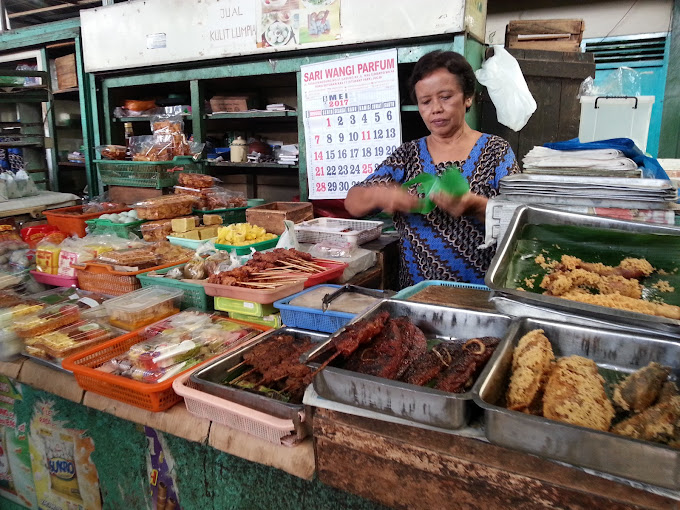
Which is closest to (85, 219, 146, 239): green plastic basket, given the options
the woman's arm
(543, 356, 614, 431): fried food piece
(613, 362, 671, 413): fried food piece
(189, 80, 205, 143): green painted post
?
(189, 80, 205, 143): green painted post

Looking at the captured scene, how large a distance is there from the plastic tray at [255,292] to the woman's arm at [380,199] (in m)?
0.67

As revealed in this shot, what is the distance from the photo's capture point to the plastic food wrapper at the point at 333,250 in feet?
9.30

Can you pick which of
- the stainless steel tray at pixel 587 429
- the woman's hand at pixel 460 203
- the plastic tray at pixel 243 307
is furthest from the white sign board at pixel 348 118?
the stainless steel tray at pixel 587 429

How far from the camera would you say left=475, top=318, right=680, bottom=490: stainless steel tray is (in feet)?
2.78

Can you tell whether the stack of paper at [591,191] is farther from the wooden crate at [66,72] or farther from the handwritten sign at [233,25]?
the wooden crate at [66,72]

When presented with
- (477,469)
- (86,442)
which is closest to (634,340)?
(477,469)

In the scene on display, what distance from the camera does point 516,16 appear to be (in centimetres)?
480

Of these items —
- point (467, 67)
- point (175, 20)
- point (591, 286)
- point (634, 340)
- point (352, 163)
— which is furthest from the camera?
point (175, 20)

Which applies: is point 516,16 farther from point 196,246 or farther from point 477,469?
point 477,469

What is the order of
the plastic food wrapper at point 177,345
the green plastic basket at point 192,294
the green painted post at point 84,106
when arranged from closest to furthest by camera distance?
the plastic food wrapper at point 177,345 → the green plastic basket at point 192,294 → the green painted post at point 84,106

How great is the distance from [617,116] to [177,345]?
3.47 meters

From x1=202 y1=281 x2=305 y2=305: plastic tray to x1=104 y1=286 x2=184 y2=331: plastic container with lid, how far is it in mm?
243

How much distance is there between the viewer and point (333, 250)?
2852mm

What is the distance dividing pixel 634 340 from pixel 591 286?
33cm
